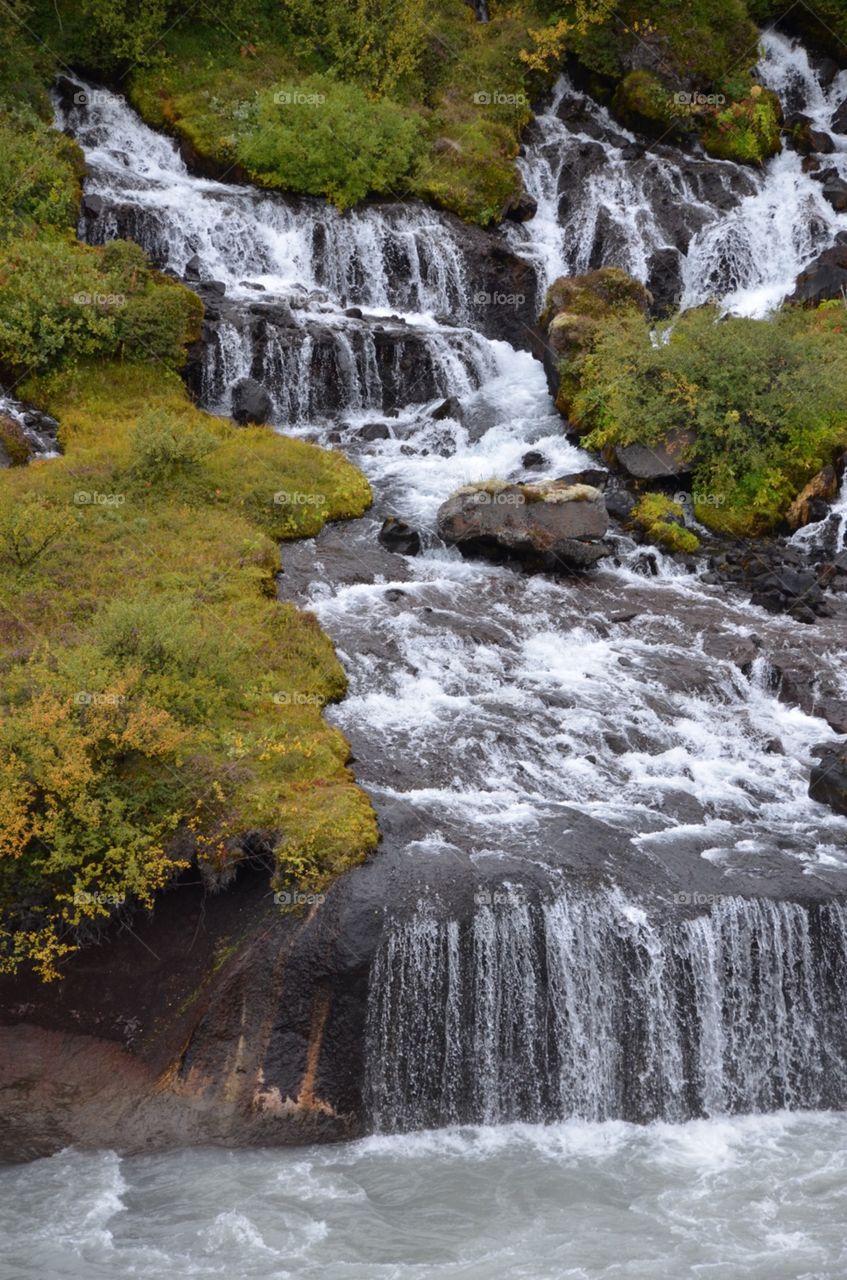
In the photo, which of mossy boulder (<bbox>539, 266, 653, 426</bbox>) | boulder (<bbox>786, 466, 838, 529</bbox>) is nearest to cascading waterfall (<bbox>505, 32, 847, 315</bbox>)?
mossy boulder (<bbox>539, 266, 653, 426</bbox>)

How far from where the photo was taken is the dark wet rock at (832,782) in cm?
1357

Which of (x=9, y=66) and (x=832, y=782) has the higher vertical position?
(x=9, y=66)

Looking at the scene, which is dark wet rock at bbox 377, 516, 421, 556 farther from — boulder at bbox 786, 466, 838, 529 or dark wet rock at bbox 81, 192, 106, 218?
dark wet rock at bbox 81, 192, 106, 218

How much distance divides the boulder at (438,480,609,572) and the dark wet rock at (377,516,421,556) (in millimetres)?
532

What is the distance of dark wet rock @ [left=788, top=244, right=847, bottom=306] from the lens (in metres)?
26.2

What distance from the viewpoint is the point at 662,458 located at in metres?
22.1

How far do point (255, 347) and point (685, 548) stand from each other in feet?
34.0

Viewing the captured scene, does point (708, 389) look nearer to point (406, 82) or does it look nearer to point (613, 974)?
point (613, 974)

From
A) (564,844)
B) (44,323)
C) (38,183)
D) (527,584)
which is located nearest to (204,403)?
(44,323)

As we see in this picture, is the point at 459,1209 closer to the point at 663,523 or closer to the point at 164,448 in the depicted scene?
the point at 164,448

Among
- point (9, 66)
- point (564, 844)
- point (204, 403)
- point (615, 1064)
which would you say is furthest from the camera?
point (9, 66)

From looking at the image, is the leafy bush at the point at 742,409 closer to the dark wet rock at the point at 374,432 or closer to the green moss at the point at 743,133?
the dark wet rock at the point at 374,432

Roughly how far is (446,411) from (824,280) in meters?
9.97

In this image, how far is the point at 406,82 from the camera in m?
33.4
